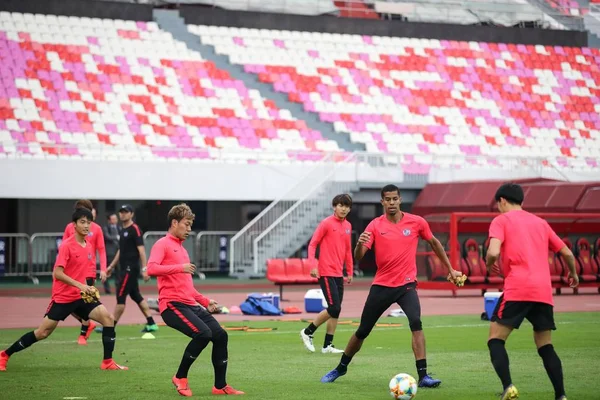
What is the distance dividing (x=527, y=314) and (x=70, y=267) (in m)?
5.90

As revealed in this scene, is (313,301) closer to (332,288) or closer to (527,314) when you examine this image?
(332,288)

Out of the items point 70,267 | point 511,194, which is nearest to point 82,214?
point 70,267

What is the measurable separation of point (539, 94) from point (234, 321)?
3058 centimetres

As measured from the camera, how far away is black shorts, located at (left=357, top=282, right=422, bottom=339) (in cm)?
1198

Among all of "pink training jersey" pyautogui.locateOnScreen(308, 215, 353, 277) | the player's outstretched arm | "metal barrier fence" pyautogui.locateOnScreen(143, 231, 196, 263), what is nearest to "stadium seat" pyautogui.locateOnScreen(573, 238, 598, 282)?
"metal barrier fence" pyautogui.locateOnScreen(143, 231, 196, 263)

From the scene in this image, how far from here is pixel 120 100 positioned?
39000 millimetres

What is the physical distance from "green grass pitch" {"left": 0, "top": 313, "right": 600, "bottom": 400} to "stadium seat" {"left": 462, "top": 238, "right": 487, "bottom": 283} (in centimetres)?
877

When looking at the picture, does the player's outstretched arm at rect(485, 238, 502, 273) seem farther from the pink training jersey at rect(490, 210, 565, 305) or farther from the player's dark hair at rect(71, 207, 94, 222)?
the player's dark hair at rect(71, 207, 94, 222)

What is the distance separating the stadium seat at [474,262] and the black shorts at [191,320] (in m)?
17.5

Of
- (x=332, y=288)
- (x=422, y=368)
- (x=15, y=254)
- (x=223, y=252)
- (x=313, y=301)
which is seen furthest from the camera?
(x=223, y=252)

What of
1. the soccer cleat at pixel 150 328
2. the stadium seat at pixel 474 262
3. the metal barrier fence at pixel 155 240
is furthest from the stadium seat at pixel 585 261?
the soccer cleat at pixel 150 328

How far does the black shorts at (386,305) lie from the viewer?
11984 mm

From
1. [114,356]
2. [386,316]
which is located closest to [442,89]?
[386,316]

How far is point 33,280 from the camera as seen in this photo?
33.8 meters
